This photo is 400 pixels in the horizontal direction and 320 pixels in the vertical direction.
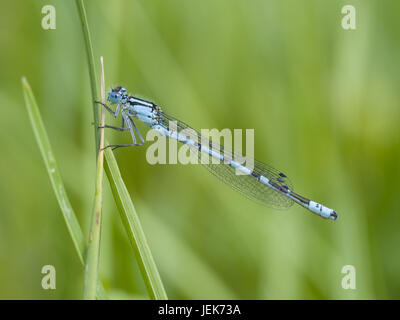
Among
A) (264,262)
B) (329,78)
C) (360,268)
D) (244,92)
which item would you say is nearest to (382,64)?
(329,78)

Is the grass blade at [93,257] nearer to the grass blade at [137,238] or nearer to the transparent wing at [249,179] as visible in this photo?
the grass blade at [137,238]

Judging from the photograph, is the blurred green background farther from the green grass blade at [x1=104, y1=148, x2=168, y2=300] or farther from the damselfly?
the green grass blade at [x1=104, y1=148, x2=168, y2=300]

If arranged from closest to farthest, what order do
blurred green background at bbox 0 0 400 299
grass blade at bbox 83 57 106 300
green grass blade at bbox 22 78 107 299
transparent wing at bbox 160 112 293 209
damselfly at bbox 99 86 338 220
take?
grass blade at bbox 83 57 106 300 → green grass blade at bbox 22 78 107 299 → blurred green background at bbox 0 0 400 299 → damselfly at bbox 99 86 338 220 → transparent wing at bbox 160 112 293 209

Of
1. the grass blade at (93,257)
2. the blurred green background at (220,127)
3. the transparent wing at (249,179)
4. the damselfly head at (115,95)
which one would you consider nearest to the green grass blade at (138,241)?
the grass blade at (93,257)

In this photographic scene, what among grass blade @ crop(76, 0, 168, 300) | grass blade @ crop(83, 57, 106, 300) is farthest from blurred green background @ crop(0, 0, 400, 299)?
grass blade @ crop(83, 57, 106, 300)

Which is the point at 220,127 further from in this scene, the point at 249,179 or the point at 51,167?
the point at 51,167
